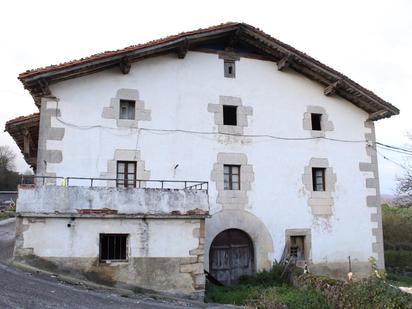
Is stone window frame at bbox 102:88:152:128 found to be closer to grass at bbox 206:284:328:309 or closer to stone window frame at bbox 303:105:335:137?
grass at bbox 206:284:328:309

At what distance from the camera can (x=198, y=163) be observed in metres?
12.9

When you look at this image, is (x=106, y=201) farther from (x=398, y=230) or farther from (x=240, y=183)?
(x=398, y=230)

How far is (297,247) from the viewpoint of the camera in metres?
13.7

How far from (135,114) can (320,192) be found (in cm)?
649

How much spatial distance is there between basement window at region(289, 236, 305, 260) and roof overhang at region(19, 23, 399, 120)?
199 inches

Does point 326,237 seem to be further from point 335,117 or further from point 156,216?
point 156,216

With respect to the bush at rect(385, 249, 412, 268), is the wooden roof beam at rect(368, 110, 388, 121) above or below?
above

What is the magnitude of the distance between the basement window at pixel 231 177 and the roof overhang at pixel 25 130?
5.76 metres

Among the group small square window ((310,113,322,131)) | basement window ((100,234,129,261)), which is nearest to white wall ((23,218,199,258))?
basement window ((100,234,129,261))

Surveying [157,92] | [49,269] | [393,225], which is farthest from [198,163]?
[393,225]

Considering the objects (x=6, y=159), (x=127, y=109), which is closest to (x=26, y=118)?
(x=127, y=109)

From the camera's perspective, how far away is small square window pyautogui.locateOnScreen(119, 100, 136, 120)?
12539mm

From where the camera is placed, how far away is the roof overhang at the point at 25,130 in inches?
476

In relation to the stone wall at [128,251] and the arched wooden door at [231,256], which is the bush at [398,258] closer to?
the arched wooden door at [231,256]
